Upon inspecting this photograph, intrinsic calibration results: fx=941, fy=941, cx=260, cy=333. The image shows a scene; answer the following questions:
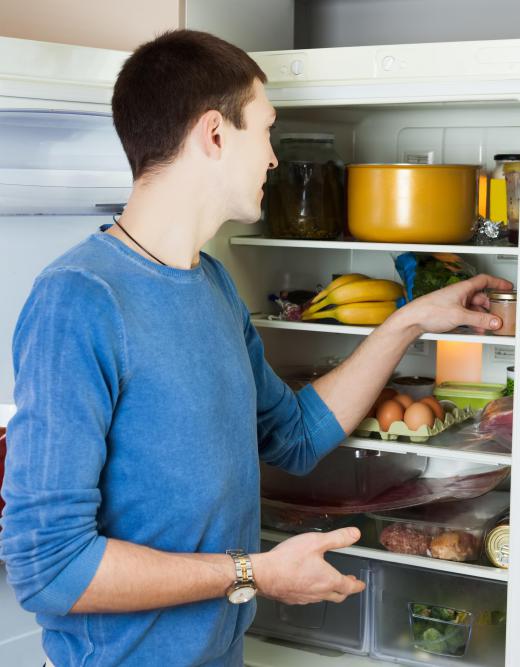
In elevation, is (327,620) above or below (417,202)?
below

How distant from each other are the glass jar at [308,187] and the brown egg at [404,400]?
353mm

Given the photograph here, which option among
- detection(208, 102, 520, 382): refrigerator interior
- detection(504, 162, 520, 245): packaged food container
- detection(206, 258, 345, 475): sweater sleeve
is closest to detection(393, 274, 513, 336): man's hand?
detection(504, 162, 520, 245): packaged food container

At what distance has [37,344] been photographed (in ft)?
3.80

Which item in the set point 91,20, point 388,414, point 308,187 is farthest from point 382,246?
point 91,20

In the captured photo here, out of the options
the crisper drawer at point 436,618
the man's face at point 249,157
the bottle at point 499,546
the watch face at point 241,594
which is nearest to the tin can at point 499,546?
the bottle at point 499,546

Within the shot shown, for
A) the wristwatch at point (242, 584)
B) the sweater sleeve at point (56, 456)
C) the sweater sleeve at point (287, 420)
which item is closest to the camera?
the sweater sleeve at point (56, 456)

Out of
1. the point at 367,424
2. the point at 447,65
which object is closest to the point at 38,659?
the point at 367,424

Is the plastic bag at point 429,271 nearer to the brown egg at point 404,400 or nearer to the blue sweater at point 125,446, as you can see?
the brown egg at point 404,400

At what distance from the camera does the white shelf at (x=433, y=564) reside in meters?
1.74

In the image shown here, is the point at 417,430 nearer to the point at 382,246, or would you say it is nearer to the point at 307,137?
the point at 382,246

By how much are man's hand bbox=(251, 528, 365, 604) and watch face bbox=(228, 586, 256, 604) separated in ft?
0.05

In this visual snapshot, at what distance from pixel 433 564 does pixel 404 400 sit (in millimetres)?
322

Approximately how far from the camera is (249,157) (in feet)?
4.50

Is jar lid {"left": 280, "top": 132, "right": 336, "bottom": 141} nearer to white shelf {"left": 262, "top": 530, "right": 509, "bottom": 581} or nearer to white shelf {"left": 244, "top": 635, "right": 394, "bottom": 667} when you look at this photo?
white shelf {"left": 262, "top": 530, "right": 509, "bottom": 581}
